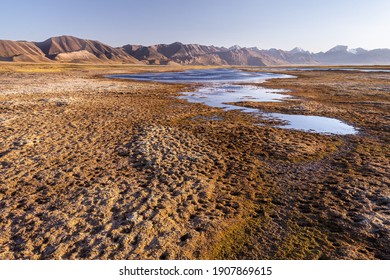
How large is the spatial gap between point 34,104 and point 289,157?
845 inches

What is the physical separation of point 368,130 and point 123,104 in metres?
19.8

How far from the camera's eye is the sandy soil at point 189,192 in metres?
6.18

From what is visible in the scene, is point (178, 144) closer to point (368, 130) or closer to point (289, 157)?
point (289, 157)

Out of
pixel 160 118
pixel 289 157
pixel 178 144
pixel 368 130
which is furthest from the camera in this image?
pixel 160 118

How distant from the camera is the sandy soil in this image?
20.3ft

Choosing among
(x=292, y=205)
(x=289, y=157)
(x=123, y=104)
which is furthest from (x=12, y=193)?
(x=123, y=104)

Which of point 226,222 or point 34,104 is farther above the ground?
point 34,104

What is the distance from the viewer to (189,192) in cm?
872

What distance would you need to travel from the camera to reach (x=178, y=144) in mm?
13250

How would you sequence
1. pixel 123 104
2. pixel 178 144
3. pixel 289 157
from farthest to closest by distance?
pixel 123 104
pixel 178 144
pixel 289 157

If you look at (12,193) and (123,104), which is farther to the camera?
(123,104)

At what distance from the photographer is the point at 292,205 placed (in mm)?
7984
